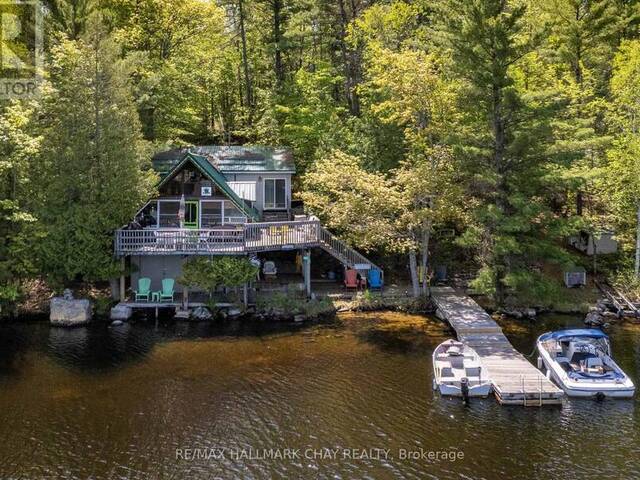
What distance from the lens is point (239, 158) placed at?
3641cm

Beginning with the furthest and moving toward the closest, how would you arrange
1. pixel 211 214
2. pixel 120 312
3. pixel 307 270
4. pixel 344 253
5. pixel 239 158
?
1. pixel 239 158
2. pixel 211 214
3. pixel 344 253
4. pixel 307 270
5. pixel 120 312

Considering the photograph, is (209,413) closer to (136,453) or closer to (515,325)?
(136,453)

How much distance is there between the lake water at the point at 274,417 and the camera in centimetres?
1537

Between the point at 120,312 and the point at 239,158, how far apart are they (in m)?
13.2

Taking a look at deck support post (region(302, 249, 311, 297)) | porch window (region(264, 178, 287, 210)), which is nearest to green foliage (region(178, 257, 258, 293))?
deck support post (region(302, 249, 311, 297))

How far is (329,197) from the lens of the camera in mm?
32375

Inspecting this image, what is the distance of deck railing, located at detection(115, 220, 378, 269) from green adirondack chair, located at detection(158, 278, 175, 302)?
1565mm

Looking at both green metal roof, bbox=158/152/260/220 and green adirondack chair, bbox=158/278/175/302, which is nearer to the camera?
green adirondack chair, bbox=158/278/175/302

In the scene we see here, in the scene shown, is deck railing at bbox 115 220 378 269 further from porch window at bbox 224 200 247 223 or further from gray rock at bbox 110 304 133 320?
porch window at bbox 224 200 247 223

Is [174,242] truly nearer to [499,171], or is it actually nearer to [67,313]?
[67,313]

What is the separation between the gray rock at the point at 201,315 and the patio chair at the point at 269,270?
16.3 ft

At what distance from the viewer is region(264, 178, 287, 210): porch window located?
118 ft

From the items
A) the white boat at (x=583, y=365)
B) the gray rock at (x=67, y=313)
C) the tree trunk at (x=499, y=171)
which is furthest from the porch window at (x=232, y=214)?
the white boat at (x=583, y=365)

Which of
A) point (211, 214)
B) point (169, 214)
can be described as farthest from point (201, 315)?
point (169, 214)
